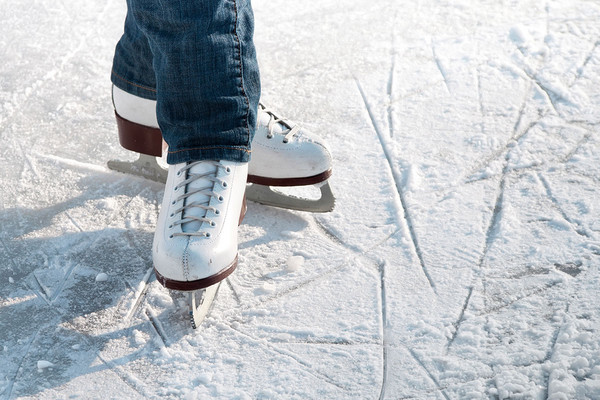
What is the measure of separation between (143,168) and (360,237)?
660 millimetres

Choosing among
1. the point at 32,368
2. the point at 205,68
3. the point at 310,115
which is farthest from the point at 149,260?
the point at 310,115

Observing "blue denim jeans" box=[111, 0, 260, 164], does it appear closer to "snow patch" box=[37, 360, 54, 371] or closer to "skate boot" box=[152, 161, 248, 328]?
"skate boot" box=[152, 161, 248, 328]

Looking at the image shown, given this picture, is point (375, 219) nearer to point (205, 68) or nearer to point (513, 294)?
point (513, 294)

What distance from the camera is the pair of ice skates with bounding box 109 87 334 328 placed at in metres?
1.38

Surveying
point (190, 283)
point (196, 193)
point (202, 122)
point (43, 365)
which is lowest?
point (43, 365)

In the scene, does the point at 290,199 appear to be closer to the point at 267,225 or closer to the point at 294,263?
the point at 267,225

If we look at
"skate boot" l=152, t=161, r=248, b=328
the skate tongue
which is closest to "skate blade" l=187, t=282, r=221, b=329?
"skate boot" l=152, t=161, r=248, b=328

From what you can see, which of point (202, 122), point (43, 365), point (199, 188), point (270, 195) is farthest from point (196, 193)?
point (43, 365)

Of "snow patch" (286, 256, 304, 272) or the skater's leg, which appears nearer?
the skater's leg

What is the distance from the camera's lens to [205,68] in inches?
56.7

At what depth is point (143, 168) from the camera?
6.28 ft

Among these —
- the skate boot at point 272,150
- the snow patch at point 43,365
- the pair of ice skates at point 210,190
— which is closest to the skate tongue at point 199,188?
the pair of ice skates at point 210,190

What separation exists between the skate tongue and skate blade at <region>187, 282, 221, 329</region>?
141mm

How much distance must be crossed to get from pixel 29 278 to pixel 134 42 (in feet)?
2.02
